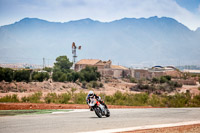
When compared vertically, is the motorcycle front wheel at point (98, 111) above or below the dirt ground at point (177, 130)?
above

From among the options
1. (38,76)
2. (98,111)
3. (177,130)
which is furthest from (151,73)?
(177,130)

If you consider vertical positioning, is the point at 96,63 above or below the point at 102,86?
above

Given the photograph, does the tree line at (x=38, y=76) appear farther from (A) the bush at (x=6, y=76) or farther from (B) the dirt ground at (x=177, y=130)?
(B) the dirt ground at (x=177, y=130)

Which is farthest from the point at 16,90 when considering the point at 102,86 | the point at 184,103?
the point at 184,103

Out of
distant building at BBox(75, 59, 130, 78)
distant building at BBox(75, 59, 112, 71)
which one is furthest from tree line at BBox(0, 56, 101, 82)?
distant building at BBox(75, 59, 112, 71)

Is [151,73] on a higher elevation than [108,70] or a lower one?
lower

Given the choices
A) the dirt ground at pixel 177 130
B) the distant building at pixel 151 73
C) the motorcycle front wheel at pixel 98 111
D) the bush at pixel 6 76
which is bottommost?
the dirt ground at pixel 177 130

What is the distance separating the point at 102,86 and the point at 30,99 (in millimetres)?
36221

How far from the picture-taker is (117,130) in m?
11.0

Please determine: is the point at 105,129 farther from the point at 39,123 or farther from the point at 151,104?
the point at 151,104

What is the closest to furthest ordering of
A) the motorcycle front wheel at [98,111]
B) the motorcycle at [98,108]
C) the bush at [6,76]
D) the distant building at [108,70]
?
1. the motorcycle at [98,108]
2. the motorcycle front wheel at [98,111]
3. the bush at [6,76]
4. the distant building at [108,70]

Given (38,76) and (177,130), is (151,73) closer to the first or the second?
(38,76)

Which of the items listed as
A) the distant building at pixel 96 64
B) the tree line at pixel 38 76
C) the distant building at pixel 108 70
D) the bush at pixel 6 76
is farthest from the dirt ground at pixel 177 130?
the distant building at pixel 96 64

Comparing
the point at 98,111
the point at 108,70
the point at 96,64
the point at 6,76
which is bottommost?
the point at 98,111
